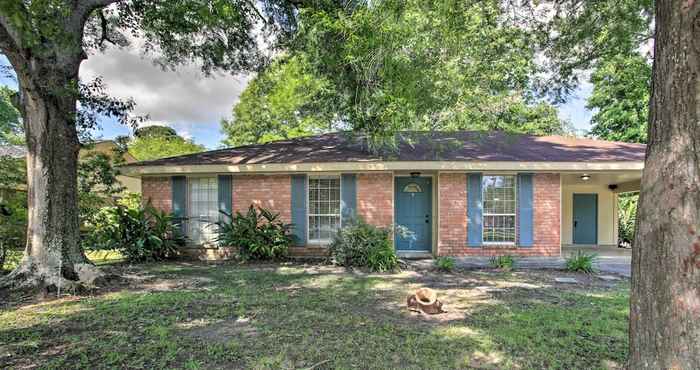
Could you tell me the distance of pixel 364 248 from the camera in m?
8.00

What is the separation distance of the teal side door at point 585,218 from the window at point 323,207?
8.74 metres

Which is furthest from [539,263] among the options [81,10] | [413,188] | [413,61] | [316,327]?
[81,10]

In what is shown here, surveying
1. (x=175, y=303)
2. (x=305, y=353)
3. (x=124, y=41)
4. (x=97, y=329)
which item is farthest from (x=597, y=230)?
(x=124, y=41)

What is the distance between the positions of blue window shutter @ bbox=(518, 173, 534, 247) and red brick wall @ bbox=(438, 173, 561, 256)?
0.13 metres

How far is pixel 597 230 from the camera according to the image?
1173 cm

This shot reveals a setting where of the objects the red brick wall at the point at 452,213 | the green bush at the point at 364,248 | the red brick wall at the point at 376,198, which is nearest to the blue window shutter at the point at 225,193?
the green bush at the point at 364,248

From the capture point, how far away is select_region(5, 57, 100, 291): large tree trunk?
5.53m

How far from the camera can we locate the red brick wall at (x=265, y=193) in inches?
358

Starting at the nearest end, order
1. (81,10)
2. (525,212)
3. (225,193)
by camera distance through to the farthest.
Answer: (81,10)
(525,212)
(225,193)

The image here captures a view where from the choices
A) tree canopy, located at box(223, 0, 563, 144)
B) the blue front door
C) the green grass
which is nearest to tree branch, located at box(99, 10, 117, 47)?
tree canopy, located at box(223, 0, 563, 144)

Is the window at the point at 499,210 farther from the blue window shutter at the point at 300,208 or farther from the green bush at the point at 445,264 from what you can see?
the blue window shutter at the point at 300,208

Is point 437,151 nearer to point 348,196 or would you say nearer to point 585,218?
point 348,196

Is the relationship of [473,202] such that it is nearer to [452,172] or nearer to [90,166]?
[452,172]

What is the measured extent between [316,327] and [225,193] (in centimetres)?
617
